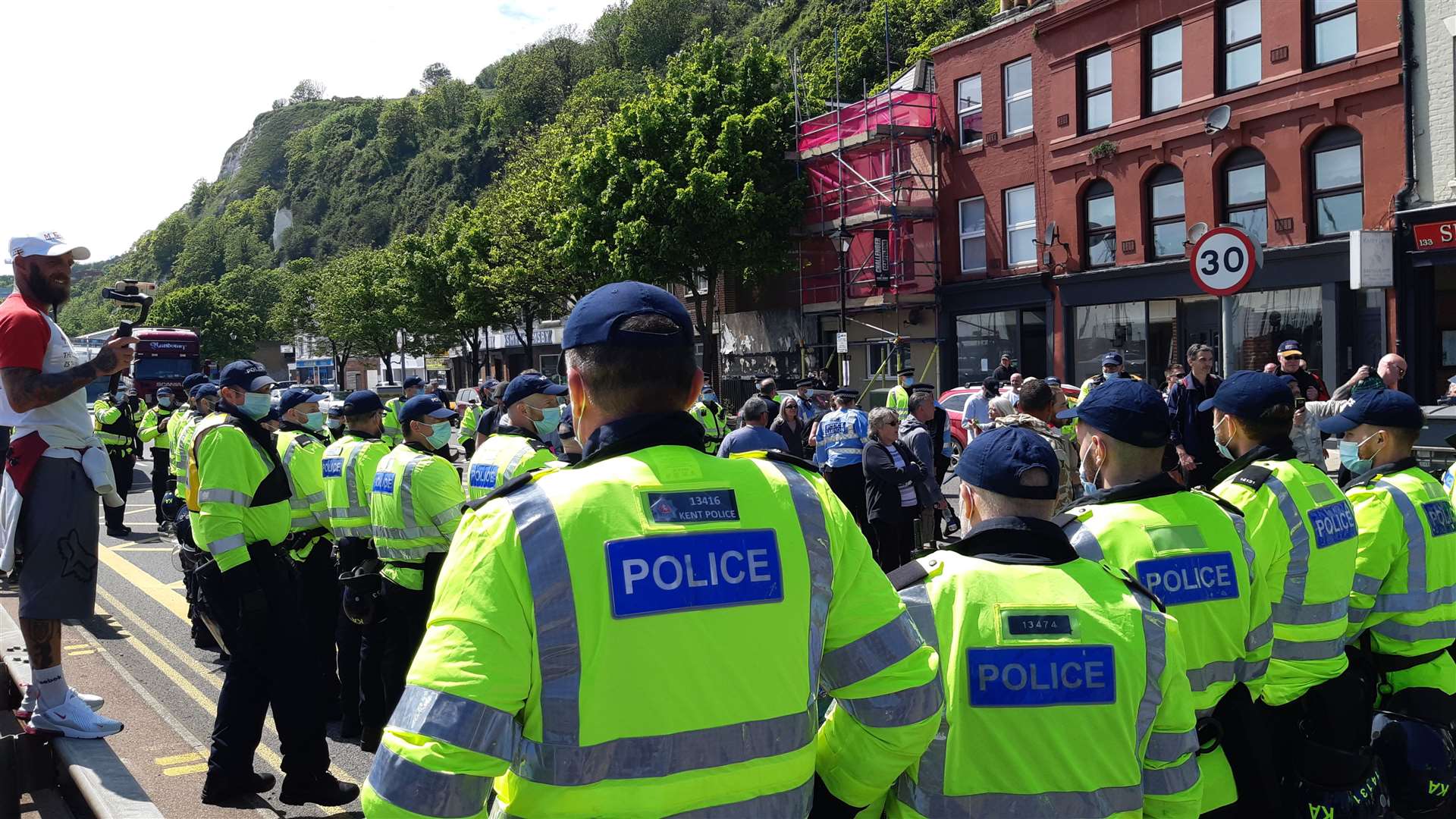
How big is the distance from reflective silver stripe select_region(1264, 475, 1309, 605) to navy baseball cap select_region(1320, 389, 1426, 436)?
3.75 ft

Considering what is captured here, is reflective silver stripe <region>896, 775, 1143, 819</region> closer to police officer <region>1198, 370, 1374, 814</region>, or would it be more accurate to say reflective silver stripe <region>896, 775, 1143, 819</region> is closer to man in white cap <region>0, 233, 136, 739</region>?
police officer <region>1198, 370, 1374, 814</region>

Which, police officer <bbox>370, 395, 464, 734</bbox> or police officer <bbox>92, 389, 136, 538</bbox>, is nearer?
police officer <bbox>370, 395, 464, 734</bbox>

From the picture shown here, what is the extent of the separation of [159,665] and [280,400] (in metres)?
2.16

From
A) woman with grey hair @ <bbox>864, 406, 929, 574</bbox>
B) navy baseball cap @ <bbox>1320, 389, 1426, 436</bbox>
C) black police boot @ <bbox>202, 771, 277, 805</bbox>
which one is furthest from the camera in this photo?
woman with grey hair @ <bbox>864, 406, 929, 574</bbox>

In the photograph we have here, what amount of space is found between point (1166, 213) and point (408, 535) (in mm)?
21118

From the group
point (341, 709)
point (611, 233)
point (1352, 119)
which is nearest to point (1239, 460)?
point (341, 709)

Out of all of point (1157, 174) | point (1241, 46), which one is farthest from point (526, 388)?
point (1157, 174)

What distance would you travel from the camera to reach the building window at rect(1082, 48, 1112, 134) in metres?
24.0

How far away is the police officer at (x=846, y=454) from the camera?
10367 mm

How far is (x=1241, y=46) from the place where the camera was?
21.0 meters

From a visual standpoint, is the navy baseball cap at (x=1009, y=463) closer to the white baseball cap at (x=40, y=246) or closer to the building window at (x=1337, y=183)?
the white baseball cap at (x=40, y=246)

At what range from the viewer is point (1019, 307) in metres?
26.7

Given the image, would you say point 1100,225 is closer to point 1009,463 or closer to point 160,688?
point 160,688

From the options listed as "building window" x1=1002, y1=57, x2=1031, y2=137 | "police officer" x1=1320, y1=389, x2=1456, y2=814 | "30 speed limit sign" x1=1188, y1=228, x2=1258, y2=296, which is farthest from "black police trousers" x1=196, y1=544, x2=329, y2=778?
"building window" x1=1002, y1=57, x2=1031, y2=137
